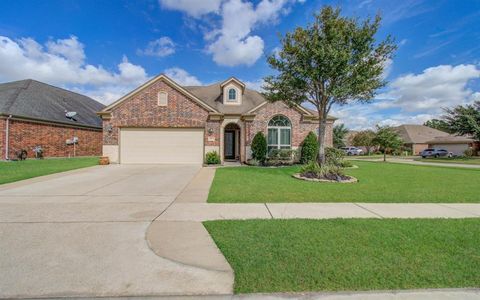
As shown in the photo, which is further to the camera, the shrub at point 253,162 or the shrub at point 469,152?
the shrub at point 469,152

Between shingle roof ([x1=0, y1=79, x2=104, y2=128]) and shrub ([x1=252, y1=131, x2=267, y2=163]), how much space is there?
1655cm

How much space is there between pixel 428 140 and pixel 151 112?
50.9 meters

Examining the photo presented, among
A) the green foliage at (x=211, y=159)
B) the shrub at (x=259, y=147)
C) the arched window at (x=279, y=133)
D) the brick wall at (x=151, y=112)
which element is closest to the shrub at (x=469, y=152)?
the arched window at (x=279, y=133)

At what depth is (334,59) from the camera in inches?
416

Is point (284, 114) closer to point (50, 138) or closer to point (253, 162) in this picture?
point (253, 162)

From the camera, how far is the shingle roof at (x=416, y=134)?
47.3 meters

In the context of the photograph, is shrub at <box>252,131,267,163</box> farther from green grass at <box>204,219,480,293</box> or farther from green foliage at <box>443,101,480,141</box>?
green foliage at <box>443,101,480,141</box>

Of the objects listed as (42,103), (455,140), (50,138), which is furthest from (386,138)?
(42,103)

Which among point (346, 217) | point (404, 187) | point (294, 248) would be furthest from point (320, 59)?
point (294, 248)

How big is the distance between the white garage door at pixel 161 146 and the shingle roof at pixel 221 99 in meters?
3.20

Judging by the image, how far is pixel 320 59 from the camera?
1095 centimetres

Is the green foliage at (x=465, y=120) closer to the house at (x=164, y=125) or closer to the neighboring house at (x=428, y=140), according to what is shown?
the neighboring house at (x=428, y=140)

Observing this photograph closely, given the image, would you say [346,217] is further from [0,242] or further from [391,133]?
[391,133]

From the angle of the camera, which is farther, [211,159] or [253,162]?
[253,162]
